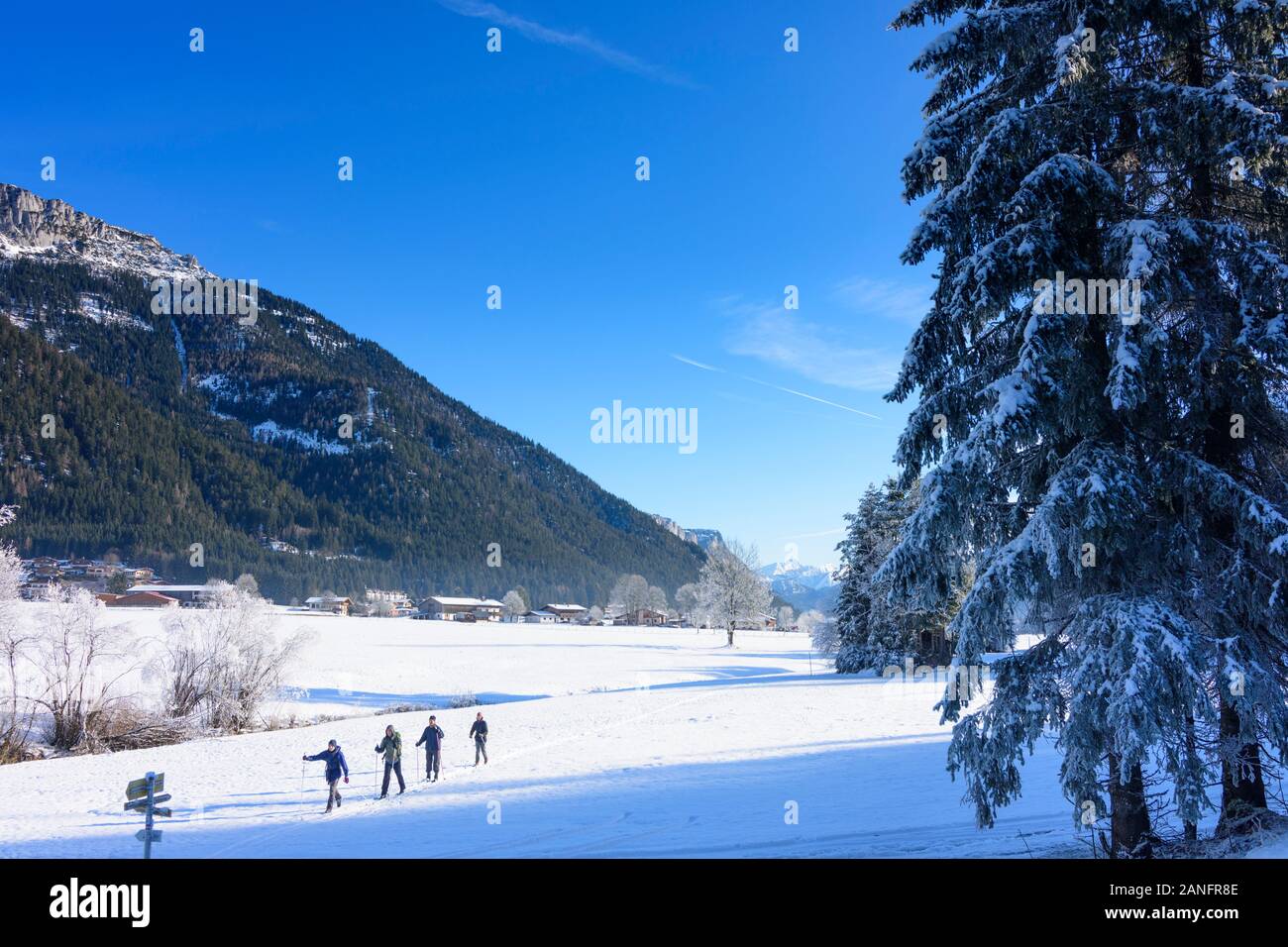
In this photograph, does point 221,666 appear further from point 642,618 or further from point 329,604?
point 329,604

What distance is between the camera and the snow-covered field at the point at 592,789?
12.4 meters

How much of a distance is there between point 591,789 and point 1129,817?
39.2 feet

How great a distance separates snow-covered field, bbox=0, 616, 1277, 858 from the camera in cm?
1235

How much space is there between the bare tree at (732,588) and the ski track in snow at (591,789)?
39758mm

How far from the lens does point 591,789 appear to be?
16.8 metres

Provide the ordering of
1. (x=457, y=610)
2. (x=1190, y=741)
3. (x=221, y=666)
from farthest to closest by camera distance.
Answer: (x=457, y=610)
(x=221, y=666)
(x=1190, y=741)

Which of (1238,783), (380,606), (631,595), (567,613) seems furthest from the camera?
(631,595)

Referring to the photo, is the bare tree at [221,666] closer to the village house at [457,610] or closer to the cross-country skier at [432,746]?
the cross-country skier at [432,746]

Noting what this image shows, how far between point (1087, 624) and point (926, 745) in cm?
1482

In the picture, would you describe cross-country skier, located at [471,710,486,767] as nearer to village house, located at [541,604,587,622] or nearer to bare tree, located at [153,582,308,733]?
bare tree, located at [153,582,308,733]

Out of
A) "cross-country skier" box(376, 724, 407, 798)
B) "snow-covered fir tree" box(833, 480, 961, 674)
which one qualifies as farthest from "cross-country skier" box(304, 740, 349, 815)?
"snow-covered fir tree" box(833, 480, 961, 674)
